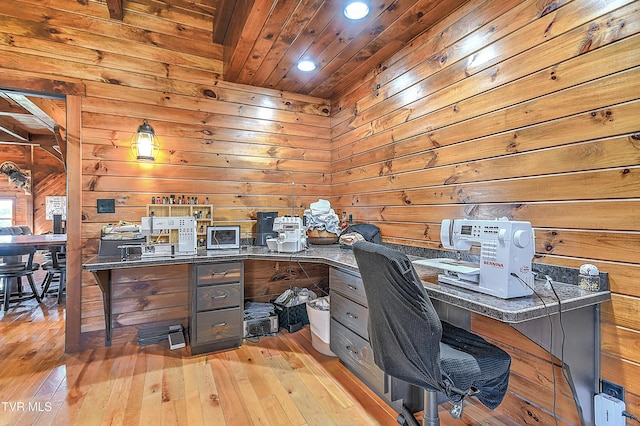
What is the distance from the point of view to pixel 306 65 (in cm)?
282

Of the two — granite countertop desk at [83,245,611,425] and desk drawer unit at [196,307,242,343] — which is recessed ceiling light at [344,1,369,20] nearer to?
→ granite countertop desk at [83,245,611,425]

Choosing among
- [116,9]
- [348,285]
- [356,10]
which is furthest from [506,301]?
[116,9]

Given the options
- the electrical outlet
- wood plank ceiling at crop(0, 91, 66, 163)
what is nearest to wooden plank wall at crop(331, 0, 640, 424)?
the electrical outlet

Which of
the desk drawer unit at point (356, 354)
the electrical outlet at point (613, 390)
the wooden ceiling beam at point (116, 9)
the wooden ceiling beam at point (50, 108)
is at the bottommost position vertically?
the desk drawer unit at point (356, 354)

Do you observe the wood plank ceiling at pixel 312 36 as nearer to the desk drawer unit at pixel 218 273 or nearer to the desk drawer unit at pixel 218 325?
the desk drawer unit at pixel 218 273

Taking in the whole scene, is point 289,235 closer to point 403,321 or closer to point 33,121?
point 403,321

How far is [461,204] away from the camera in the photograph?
80.2 inches

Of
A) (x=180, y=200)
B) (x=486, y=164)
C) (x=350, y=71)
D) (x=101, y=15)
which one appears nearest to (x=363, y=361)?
(x=486, y=164)

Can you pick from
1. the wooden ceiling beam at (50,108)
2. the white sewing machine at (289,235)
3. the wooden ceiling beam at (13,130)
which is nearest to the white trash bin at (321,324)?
the white sewing machine at (289,235)

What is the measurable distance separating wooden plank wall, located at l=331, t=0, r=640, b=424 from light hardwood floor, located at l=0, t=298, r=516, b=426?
2.73 ft

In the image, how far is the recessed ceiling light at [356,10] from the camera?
6.63 ft

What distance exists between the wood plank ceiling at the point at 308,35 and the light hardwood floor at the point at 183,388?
2.43 m

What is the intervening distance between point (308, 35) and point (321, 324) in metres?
2.21

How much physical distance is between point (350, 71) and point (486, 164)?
5.39 ft
